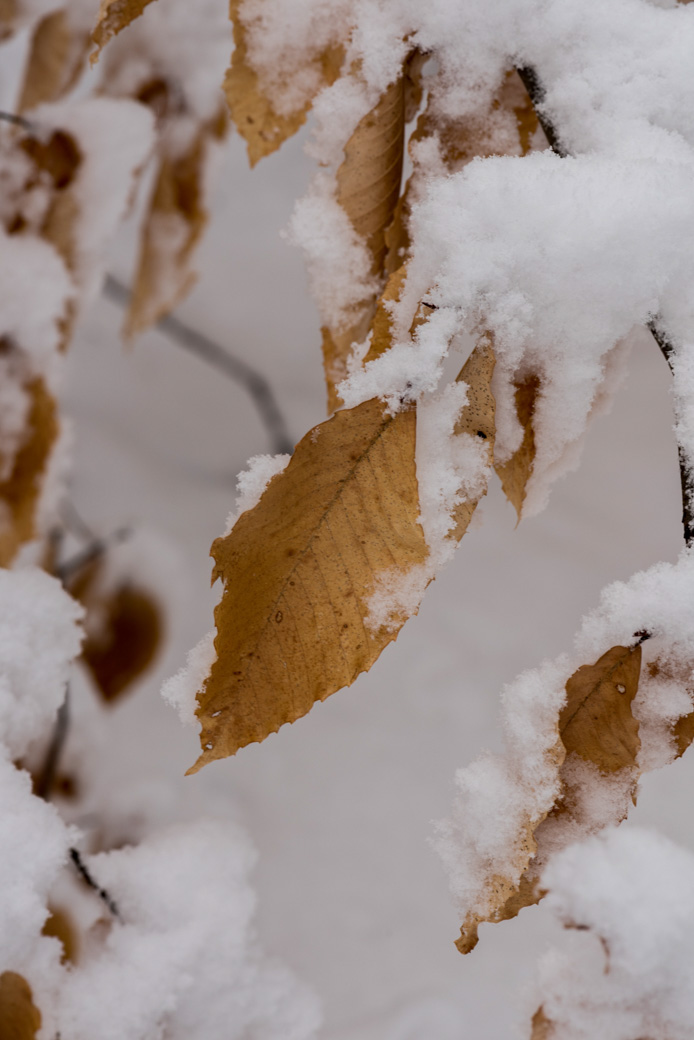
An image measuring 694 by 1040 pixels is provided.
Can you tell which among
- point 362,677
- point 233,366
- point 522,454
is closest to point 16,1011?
point 522,454

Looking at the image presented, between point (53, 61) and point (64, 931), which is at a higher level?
point (53, 61)

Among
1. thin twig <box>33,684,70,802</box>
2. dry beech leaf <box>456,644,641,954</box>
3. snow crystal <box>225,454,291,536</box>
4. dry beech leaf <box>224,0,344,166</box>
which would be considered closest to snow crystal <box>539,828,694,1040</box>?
dry beech leaf <box>456,644,641,954</box>

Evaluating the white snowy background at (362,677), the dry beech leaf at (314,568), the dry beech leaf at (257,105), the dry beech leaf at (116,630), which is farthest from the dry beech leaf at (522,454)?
the dry beech leaf at (116,630)

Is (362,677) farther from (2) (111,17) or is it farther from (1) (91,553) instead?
(2) (111,17)

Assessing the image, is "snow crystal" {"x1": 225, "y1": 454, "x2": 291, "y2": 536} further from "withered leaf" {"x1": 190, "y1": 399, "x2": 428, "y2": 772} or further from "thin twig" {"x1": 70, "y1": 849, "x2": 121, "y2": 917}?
"thin twig" {"x1": 70, "y1": 849, "x2": 121, "y2": 917}

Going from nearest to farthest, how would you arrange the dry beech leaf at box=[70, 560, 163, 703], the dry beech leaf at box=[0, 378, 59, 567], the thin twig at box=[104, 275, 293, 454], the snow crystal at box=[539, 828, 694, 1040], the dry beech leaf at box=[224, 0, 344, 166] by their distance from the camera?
the snow crystal at box=[539, 828, 694, 1040] < the dry beech leaf at box=[224, 0, 344, 166] < the dry beech leaf at box=[0, 378, 59, 567] < the dry beech leaf at box=[70, 560, 163, 703] < the thin twig at box=[104, 275, 293, 454]

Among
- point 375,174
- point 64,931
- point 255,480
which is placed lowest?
point 64,931
